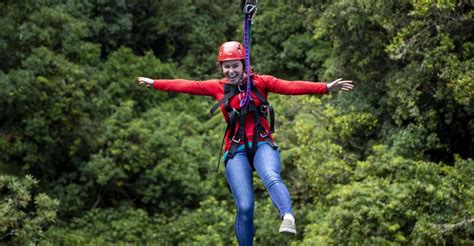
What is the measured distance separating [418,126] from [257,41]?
8874 mm

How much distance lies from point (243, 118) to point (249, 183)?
50 centimetres

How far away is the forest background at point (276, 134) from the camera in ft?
40.0

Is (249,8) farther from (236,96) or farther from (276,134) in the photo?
(276,134)

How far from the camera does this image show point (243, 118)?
20.5ft

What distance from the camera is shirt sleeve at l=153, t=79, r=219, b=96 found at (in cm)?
621

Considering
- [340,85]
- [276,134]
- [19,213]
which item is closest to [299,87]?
[340,85]

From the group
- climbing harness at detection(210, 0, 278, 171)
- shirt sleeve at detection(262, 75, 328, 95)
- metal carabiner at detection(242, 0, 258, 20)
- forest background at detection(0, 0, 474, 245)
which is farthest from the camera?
forest background at detection(0, 0, 474, 245)

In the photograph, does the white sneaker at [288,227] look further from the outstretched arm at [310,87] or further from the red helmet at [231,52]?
the red helmet at [231,52]

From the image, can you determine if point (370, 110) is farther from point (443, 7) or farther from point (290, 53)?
point (290, 53)

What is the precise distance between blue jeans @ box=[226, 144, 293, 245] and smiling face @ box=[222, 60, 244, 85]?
55 cm

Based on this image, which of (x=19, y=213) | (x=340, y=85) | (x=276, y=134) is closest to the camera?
(x=340, y=85)

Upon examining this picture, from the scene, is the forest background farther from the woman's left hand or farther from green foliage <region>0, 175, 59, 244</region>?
the woman's left hand

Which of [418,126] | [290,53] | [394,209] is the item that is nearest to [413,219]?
[394,209]

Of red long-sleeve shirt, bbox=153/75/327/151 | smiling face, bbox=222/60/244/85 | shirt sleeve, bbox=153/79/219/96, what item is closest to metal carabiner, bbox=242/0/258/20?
smiling face, bbox=222/60/244/85
